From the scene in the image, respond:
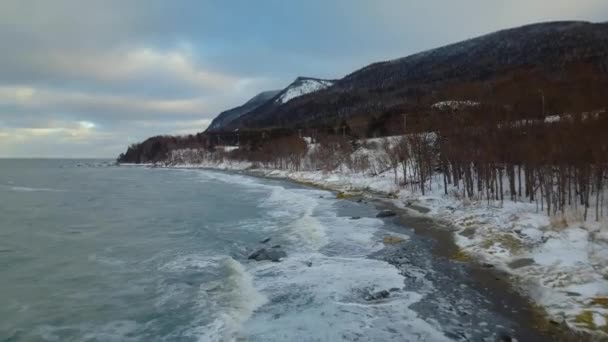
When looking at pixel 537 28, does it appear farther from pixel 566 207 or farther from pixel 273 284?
pixel 273 284

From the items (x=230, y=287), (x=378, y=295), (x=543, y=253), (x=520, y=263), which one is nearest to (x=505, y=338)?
(x=378, y=295)

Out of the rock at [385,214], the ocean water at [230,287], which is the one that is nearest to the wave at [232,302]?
the ocean water at [230,287]

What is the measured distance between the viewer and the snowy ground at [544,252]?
31.3 feet

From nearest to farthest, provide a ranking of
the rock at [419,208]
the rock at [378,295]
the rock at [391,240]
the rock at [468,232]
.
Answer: the rock at [378,295] → the rock at [391,240] → the rock at [468,232] → the rock at [419,208]

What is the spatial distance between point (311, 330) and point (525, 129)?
23.0 metres

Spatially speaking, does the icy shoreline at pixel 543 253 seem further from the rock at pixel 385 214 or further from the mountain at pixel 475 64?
the mountain at pixel 475 64

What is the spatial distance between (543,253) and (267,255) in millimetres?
9795

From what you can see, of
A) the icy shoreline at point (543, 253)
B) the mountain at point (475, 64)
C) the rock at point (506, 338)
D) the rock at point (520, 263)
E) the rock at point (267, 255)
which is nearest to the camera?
the rock at point (506, 338)

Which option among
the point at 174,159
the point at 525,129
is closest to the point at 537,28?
the point at 174,159

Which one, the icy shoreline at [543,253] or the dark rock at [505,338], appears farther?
the icy shoreline at [543,253]

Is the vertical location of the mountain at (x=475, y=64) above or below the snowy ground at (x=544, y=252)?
above

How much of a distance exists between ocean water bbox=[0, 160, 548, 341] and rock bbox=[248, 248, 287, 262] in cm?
39

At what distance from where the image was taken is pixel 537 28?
620ft

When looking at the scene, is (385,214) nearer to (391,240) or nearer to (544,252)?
(391,240)
